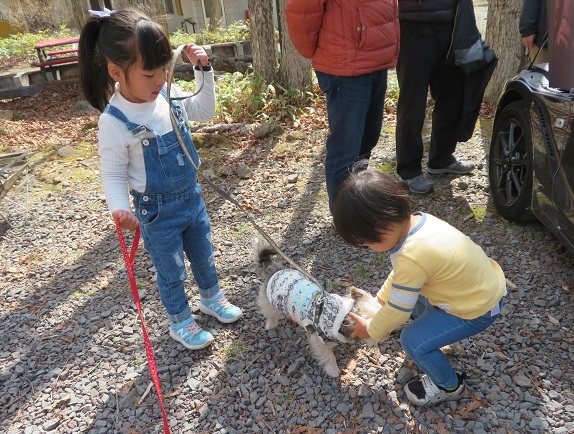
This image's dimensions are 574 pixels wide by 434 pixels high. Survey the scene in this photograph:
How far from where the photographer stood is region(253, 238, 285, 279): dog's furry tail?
9.71 ft

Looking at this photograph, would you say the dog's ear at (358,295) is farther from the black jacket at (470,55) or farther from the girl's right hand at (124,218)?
the black jacket at (470,55)

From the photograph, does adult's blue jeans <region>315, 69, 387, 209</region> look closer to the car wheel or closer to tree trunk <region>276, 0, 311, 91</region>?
the car wheel

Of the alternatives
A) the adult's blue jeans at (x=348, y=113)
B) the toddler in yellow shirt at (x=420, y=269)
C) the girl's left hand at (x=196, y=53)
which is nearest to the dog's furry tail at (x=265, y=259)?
the toddler in yellow shirt at (x=420, y=269)

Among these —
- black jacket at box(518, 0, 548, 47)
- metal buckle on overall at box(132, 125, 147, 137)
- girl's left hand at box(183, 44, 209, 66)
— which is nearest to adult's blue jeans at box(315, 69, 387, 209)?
girl's left hand at box(183, 44, 209, 66)

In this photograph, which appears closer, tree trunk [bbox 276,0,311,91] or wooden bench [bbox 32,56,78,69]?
tree trunk [bbox 276,0,311,91]

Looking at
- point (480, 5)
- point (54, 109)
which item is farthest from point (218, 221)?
point (480, 5)

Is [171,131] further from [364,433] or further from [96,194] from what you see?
[96,194]

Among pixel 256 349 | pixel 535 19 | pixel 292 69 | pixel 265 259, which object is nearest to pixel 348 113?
pixel 265 259

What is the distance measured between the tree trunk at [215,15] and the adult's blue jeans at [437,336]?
14.9 metres

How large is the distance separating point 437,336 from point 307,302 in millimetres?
711

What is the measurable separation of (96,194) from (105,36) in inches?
136

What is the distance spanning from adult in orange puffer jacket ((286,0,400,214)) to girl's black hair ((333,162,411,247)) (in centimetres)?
144

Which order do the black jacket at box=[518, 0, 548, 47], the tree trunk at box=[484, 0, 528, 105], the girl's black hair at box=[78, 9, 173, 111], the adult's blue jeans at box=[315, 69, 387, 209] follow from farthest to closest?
the tree trunk at box=[484, 0, 528, 105]
the black jacket at box=[518, 0, 548, 47]
the adult's blue jeans at box=[315, 69, 387, 209]
the girl's black hair at box=[78, 9, 173, 111]

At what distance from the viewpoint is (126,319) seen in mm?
3283
